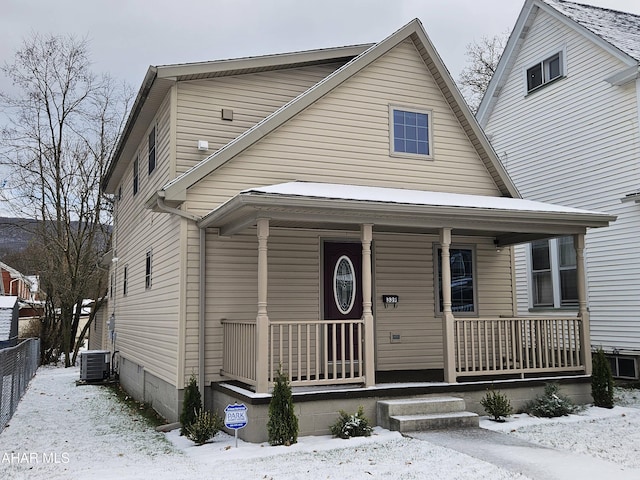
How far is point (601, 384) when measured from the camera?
9.69 m

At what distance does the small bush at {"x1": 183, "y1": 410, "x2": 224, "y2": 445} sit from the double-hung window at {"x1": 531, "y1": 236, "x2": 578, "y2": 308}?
9.14 metres

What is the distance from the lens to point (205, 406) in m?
9.27

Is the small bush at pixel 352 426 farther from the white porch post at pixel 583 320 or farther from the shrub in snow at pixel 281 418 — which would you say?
the white porch post at pixel 583 320

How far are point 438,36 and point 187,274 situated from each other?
3334 cm

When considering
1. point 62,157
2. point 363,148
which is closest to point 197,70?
point 363,148

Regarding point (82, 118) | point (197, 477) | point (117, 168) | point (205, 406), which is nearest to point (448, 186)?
point (205, 406)

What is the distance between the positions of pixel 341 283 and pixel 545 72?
29.7 feet

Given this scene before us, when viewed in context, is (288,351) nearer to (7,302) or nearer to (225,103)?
(225,103)

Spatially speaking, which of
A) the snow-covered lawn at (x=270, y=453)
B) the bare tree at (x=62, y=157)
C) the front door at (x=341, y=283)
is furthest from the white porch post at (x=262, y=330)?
the bare tree at (x=62, y=157)

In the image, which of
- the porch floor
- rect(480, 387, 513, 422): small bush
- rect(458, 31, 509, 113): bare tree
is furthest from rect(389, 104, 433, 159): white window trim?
rect(458, 31, 509, 113): bare tree

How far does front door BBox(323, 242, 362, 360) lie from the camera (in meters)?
10.3

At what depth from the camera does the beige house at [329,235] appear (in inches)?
338

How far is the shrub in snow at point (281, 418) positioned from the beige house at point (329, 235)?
0.23 m

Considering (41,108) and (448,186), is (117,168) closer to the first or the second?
(448,186)
